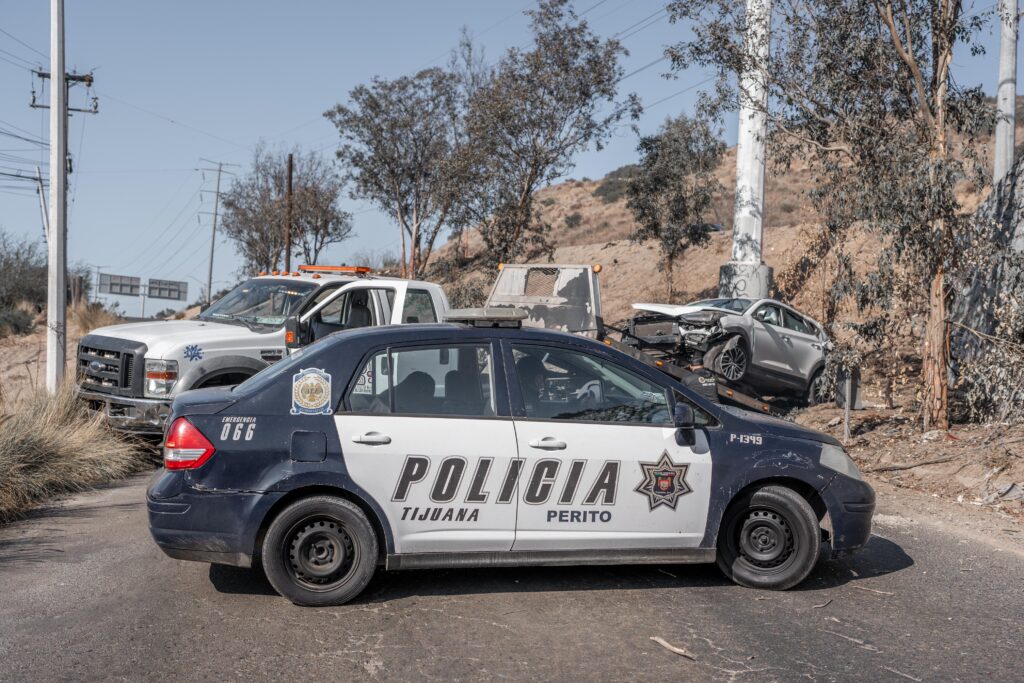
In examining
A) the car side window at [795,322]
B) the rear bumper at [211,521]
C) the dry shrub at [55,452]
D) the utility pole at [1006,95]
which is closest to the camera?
the rear bumper at [211,521]

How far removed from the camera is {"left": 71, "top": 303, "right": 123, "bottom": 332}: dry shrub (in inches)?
1107

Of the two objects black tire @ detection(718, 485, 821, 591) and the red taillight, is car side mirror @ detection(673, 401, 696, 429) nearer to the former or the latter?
black tire @ detection(718, 485, 821, 591)

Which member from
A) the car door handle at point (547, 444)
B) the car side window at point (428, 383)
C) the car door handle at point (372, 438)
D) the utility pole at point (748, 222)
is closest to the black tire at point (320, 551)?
the car door handle at point (372, 438)

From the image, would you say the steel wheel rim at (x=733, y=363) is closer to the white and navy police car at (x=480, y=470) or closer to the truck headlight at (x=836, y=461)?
the truck headlight at (x=836, y=461)

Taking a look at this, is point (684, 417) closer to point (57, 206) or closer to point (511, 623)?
point (511, 623)

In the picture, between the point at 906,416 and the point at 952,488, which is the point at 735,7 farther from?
the point at 952,488

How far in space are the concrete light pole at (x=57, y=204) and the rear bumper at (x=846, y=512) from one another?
1020 centimetres

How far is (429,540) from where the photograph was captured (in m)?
5.83

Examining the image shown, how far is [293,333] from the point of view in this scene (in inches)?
430

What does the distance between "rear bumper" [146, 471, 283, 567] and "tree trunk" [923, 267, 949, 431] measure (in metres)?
9.07

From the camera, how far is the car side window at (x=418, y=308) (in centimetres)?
1191

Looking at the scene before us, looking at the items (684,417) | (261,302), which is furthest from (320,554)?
(261,302)

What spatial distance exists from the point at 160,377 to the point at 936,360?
30.0 feet

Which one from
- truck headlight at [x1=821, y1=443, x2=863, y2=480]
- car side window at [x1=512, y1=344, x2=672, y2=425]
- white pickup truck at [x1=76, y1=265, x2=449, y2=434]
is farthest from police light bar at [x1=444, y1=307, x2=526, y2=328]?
white pickup truck at [x1=76, y1=265, x2=449, y2=434]
